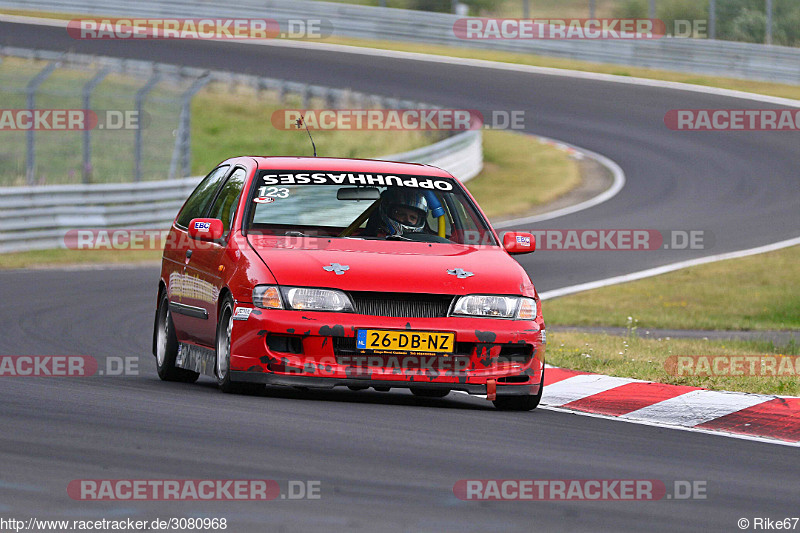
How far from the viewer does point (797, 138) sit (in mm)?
33844

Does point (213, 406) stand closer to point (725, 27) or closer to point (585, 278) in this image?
point (585, 278)

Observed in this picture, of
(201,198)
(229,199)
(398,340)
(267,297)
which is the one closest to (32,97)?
(201,198)

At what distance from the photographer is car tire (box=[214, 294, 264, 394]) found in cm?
838

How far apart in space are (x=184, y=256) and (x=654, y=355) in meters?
3.70

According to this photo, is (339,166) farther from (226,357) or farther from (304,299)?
(226,357)

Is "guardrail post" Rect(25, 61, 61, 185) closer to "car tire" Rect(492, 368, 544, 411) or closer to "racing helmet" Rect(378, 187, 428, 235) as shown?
"racing helmet" Rect(378, 187, 428, 235)

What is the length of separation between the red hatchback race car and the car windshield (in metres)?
0.01

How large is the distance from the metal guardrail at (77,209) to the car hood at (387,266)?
12084mm

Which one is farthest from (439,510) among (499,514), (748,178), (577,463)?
(748,178)

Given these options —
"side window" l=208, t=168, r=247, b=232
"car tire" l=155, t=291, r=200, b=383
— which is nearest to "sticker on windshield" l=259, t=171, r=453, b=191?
"side window" l=208, t=168, r=247, b=232

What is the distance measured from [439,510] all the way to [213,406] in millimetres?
2778

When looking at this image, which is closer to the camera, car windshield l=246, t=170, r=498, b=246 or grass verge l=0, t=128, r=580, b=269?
car windshield l=246, t=170, r=498, b=246

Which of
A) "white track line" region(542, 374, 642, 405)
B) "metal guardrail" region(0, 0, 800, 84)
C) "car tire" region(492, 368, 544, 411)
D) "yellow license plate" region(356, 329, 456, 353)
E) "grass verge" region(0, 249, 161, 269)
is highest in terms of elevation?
"yellow license plate" region(356, 329, 456, 353)

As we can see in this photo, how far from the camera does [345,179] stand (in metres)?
9.37
